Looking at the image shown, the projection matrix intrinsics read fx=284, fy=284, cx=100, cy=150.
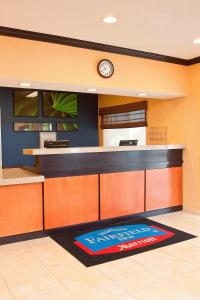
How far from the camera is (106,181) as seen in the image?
174 inches

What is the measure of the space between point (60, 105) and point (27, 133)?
106cm

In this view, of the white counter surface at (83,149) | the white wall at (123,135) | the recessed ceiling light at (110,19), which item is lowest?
the white counter surface at (83,149)

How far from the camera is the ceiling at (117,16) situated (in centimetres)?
289

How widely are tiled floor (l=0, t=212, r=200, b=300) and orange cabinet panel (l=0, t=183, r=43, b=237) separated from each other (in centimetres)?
23

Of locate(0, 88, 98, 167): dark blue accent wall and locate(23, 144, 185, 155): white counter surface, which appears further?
locate(0, 88, 98, 167): dark blue accent wall

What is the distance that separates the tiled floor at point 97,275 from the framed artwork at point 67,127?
3656 millimetres

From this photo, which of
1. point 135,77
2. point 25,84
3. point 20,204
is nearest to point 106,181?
point 20,204

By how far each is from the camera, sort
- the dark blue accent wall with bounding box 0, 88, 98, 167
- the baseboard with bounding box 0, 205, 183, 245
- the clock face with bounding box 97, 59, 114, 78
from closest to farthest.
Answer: the baseboard with bounding box 0, 205, 183, 245
the clock face with bounding box 97, 59, 114, 78
the dark blue accent wall with bounding box 0, 88, 98, 167

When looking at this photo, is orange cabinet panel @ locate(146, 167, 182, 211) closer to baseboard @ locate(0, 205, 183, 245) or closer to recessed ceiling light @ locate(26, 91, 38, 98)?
baseboard @ locate(0, 205, 183, 245)

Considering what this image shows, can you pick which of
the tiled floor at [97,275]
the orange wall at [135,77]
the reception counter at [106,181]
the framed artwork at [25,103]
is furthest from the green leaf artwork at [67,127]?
the tiled floor at [97,275]

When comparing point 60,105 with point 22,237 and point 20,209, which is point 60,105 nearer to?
point 20,209

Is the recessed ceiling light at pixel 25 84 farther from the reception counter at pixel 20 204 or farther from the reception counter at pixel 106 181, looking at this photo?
the reception counter at pixel 20 204

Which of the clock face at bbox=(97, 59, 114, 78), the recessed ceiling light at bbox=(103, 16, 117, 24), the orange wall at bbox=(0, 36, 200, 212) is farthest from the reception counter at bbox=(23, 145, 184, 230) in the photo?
the recessed ceiling light at bbox=(103, 16, 117, 24)

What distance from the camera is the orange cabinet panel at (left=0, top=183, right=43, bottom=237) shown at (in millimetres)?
3617
